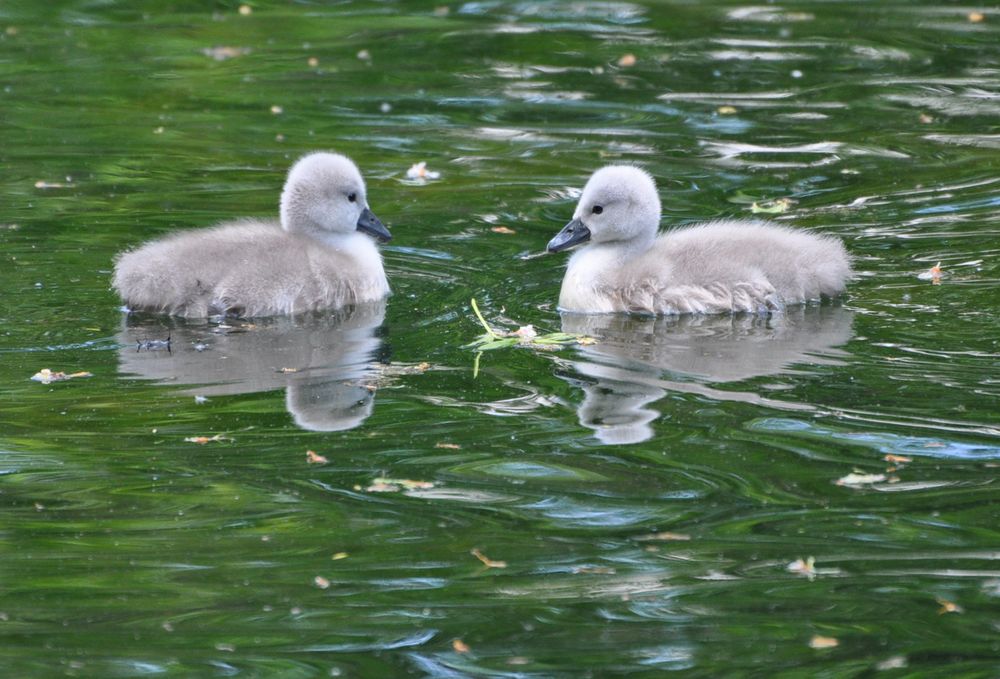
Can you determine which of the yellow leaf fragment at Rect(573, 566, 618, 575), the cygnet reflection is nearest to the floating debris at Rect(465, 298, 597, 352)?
the cygnet reflection

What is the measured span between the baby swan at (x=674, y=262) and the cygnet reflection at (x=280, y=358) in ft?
3.39

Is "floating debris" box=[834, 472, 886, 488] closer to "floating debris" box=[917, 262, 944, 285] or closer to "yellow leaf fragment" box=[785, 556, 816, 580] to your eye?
"yellow leaf fragment" box=[785, 556, 816, 580]

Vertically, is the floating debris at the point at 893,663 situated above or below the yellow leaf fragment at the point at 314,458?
below

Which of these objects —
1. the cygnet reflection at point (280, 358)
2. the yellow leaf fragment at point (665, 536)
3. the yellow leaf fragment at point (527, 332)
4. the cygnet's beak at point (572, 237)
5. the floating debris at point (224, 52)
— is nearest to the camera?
the yellow leaf fragment at point (665, 536)

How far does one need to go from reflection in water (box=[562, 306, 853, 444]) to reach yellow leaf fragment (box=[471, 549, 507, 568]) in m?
1.08

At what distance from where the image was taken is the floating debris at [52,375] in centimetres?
713

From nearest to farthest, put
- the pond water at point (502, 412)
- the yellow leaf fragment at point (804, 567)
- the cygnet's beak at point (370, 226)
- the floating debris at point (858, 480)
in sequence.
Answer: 1. the pond water at point (502, 412)
2. the yellow leaf fragment at point (804, 567)
3. the floating debris at point (858, 480)
4. the cygnet's beak at point (370, 226)

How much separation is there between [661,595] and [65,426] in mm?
2560

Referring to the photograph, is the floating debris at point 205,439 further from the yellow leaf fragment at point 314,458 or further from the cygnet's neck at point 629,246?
the cygnet's neck at point 629,246

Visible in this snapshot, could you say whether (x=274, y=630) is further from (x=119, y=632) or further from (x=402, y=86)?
(x=402, y=86)

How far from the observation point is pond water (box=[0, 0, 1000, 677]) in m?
4.98

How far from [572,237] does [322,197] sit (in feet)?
4.18

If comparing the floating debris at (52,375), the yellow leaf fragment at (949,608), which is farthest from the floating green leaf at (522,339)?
the yellow leaf fragment at (949,608)

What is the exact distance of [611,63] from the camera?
44.8 ft
